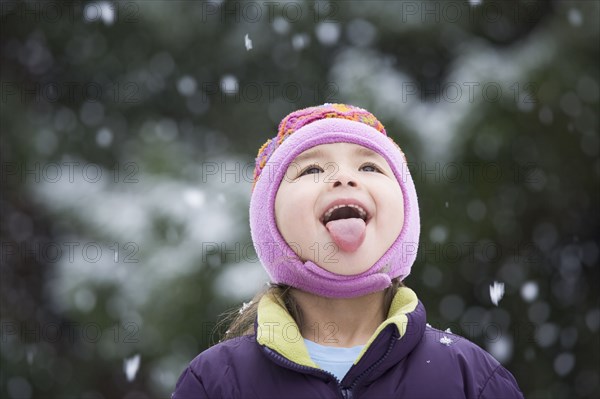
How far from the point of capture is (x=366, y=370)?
1.63 m

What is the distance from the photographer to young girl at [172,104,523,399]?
1633 mm

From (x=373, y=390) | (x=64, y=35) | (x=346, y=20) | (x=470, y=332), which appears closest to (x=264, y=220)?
(x=373, y=390)

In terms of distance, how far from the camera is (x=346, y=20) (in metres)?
3.39

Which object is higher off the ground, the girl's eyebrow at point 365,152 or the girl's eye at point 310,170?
the girl's eyebrow at point 365,152

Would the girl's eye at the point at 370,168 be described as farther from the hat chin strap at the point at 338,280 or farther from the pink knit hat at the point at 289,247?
the hat chin strap at the point at 338,280

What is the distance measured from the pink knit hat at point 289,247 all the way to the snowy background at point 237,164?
3.51ft

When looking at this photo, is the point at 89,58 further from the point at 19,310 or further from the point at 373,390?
the point at 373,390

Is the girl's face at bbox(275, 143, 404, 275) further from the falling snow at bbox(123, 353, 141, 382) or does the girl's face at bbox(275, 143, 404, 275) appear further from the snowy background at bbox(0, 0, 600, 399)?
the falling snow at bbox(123, 353, 141, 382)

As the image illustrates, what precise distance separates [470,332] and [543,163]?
2.34ft

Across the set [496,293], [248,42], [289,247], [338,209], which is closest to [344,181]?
[338,209]

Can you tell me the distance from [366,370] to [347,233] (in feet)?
0.95

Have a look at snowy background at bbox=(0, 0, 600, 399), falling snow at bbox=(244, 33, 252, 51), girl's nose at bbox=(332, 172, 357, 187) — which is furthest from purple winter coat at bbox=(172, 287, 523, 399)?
falling snow at bbox=(244, 33, 252, 51)

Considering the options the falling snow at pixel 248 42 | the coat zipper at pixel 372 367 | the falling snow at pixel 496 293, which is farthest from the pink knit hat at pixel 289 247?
the falling snow at pixel 248 42

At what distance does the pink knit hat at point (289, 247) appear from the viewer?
1677 millimetres
